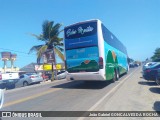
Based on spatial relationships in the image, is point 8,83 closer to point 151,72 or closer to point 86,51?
point 86,51

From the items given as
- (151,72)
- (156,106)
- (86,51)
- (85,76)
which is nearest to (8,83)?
(85,76)

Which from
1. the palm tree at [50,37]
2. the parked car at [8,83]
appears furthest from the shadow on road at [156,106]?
the palm tree at [50,37]

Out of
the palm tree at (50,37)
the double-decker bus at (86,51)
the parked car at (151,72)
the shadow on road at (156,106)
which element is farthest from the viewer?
the palm tree at (50,37)

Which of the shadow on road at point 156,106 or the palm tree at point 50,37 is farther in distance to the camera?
the palm tree at point 50,37

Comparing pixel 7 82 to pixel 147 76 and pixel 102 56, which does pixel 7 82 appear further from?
pixel 147 76

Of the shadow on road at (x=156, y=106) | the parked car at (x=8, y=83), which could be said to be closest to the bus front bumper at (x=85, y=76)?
the shadow on road at (x=156, y=106)

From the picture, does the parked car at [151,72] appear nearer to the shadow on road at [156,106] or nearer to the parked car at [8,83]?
the shadow on road at [156,106]

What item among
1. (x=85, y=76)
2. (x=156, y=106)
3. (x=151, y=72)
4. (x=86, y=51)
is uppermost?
(x=86, y=51)

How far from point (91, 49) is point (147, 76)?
5092 mm

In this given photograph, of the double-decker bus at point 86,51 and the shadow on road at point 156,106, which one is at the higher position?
the double-decker bus at point 86,51

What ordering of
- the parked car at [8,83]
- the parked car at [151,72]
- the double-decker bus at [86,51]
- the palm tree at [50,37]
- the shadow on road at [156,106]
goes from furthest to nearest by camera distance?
1. the palm tree at [50,37]
2. the parked car at [8,83]
3. the parked car at [151,72]
4. the double-decker bus at [86,51]
5. the shadow on road at [156,106]

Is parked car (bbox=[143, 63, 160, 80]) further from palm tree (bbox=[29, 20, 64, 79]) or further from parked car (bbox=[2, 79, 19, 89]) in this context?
palm tree (bbox=[29, 20, 64, 79])

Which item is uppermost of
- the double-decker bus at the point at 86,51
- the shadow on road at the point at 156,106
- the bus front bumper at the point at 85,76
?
the double-decker bus at the point at 86,51

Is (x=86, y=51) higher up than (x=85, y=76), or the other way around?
(x=86, y=51)
